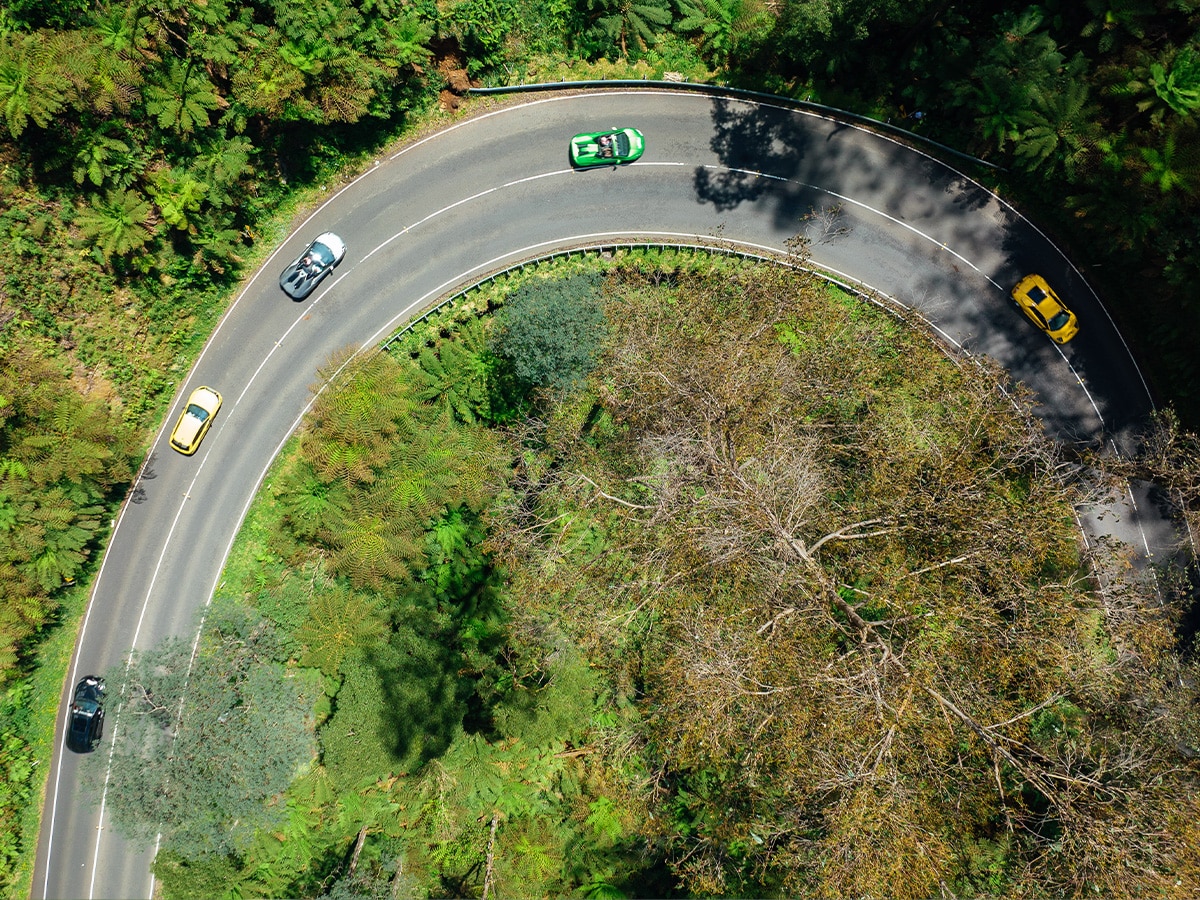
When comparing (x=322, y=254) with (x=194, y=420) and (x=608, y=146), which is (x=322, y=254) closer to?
(x=194, y=420)

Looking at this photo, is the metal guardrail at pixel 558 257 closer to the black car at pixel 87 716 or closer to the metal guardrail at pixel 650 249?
the metal guardrail at pixel 650 249

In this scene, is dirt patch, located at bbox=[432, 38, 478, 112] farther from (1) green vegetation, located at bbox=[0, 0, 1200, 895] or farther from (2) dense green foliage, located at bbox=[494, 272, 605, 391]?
(2) dense green foliage, located at bbox=[494, 272, 605, 391]

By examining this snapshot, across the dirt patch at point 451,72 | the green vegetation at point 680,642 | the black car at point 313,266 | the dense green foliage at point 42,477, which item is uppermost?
the dirt patch at point 451,72

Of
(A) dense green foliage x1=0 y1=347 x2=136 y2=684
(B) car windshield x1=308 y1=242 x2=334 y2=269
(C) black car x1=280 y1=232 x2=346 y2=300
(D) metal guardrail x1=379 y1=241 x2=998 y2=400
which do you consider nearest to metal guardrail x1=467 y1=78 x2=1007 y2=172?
(D) metal guardrail x1=379 y1=241 x2=998 y2=400

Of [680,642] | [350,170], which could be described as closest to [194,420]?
[350,170]

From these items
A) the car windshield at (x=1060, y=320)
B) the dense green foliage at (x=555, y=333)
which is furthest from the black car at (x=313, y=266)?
the car windshield at (x=1060, y=320)

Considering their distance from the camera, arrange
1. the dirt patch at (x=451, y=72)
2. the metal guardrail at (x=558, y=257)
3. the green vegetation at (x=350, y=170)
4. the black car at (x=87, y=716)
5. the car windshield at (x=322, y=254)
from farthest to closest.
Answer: the metal guardrail at (x=558, y=257), the car windshield at (x=322, y=254), the dirt patch at (x=451, y=72), the black car at (x=87, y=716), the green vegetation at (x=350, y=170)
